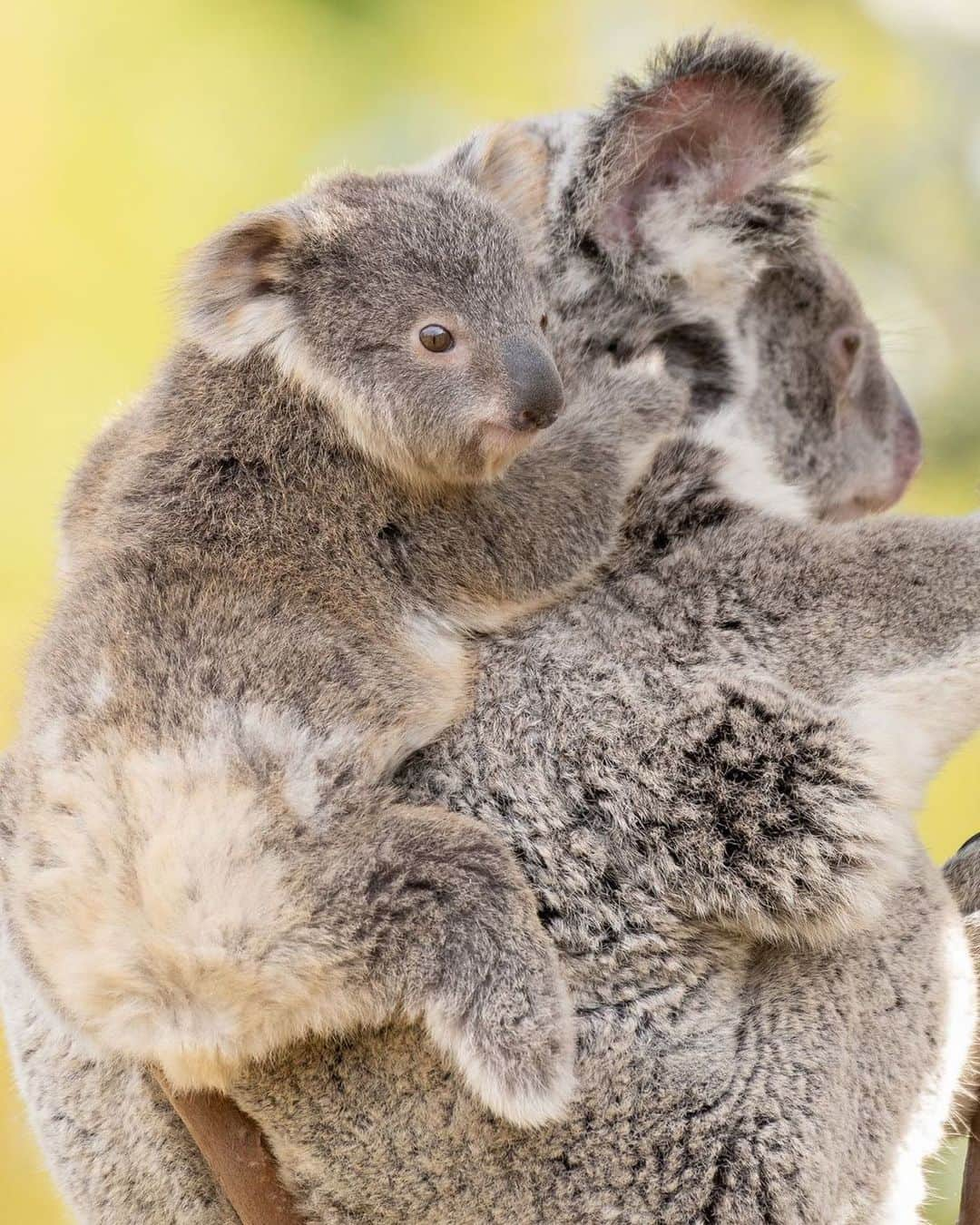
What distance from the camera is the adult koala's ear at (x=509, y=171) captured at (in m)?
3.07

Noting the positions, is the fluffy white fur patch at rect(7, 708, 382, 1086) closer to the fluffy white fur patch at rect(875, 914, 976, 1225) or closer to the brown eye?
the brown eye

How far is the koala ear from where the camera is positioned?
3074 mm

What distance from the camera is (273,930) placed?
2340mm

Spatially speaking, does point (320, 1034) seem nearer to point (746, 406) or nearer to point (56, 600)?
point (56, 600)

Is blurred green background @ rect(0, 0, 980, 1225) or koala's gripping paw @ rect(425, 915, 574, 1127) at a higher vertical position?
blurred green background @ rect(0, 0, 980, 1225)

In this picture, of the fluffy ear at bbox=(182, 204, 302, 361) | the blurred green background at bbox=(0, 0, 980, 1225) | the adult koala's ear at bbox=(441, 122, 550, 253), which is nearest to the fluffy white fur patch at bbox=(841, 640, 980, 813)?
the adult koala's ear at bbox=(441, 122, 550, 253)

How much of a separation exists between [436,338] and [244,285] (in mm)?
361

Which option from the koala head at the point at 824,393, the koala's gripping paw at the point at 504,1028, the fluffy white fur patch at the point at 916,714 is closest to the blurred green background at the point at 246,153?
the koala head at the point at 824,393

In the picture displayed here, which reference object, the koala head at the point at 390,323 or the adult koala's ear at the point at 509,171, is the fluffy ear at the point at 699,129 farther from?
the koala head at the point at 390,323

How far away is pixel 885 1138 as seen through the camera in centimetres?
273

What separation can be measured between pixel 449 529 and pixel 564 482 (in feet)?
0.88

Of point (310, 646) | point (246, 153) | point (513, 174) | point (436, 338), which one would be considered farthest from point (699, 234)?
point (246, 153)

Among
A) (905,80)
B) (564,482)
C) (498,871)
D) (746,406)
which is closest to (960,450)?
(905,80)

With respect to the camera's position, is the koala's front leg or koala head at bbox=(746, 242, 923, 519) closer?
the koala's front leg
